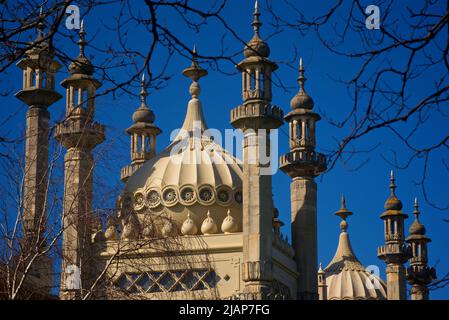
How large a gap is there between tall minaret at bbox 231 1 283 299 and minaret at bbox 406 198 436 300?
768 inches

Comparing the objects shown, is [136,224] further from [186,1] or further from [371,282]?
[371,282]

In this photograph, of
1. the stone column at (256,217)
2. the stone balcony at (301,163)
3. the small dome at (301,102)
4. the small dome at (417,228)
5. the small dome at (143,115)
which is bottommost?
the stone column at (256,217)

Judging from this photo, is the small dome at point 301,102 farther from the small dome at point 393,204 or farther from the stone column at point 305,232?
the small dome at point 393,204

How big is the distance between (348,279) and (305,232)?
1535 centimetres

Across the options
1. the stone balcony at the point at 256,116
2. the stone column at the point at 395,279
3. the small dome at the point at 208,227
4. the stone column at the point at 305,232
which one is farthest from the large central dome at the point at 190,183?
the stone column at the point at 395,279

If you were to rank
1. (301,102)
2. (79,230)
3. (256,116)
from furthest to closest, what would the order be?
(301,102) → (256,116) → (79,230)

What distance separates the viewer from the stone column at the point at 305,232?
47.3 metres

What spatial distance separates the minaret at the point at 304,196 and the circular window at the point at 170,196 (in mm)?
4534

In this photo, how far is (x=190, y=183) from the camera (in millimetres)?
46188

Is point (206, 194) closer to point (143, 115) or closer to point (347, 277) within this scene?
point (143, 115)

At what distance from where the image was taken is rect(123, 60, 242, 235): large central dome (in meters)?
46.0

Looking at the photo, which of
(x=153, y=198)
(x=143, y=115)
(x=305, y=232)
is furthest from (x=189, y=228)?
(x=143, y=115)
